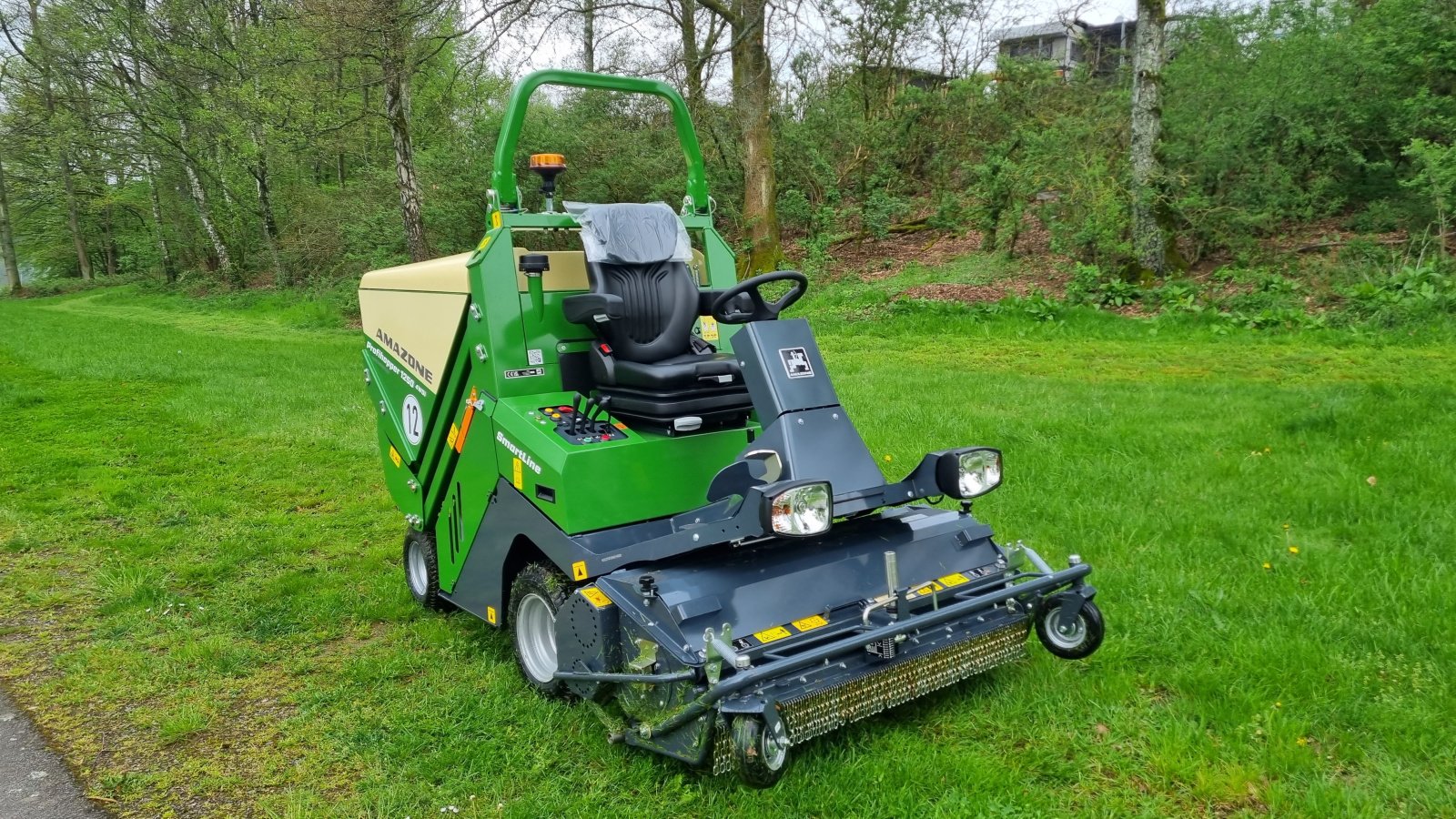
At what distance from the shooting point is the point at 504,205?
429 centimetres

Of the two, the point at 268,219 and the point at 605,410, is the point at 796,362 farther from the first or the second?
the point at 268,219

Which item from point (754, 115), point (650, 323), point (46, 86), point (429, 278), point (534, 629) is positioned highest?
point (46, 86)

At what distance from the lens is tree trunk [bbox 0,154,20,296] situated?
114ft

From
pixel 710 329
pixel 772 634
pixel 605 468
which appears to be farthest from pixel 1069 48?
pixel 772 634

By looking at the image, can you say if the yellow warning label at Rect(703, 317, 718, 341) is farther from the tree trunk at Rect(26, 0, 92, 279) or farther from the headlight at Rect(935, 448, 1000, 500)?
the tree trunk at Rect(26, 0, 92, 279)

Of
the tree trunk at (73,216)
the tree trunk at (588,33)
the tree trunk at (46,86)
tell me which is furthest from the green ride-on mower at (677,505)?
the tree trunk at (73,216)

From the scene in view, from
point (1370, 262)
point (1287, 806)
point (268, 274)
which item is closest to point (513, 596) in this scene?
point (1287, 806)

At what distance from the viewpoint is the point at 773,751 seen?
2.94 m

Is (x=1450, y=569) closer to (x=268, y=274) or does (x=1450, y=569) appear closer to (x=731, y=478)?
(x=731, y=478)

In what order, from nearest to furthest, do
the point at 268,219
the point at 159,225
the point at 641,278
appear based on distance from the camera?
the point at 641,278 → the point at 268,219 → the point at 159,225

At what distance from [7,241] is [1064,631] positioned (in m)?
41.5

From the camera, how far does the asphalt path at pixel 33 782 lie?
3250 mm

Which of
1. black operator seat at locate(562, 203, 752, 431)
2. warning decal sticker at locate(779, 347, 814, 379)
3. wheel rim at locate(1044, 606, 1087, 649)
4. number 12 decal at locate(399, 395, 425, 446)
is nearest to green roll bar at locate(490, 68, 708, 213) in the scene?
black operator seat at locate(562, 203, 752, 431)

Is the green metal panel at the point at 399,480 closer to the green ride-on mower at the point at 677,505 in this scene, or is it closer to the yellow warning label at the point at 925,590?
the green ride-on mower at the point at 677,505
